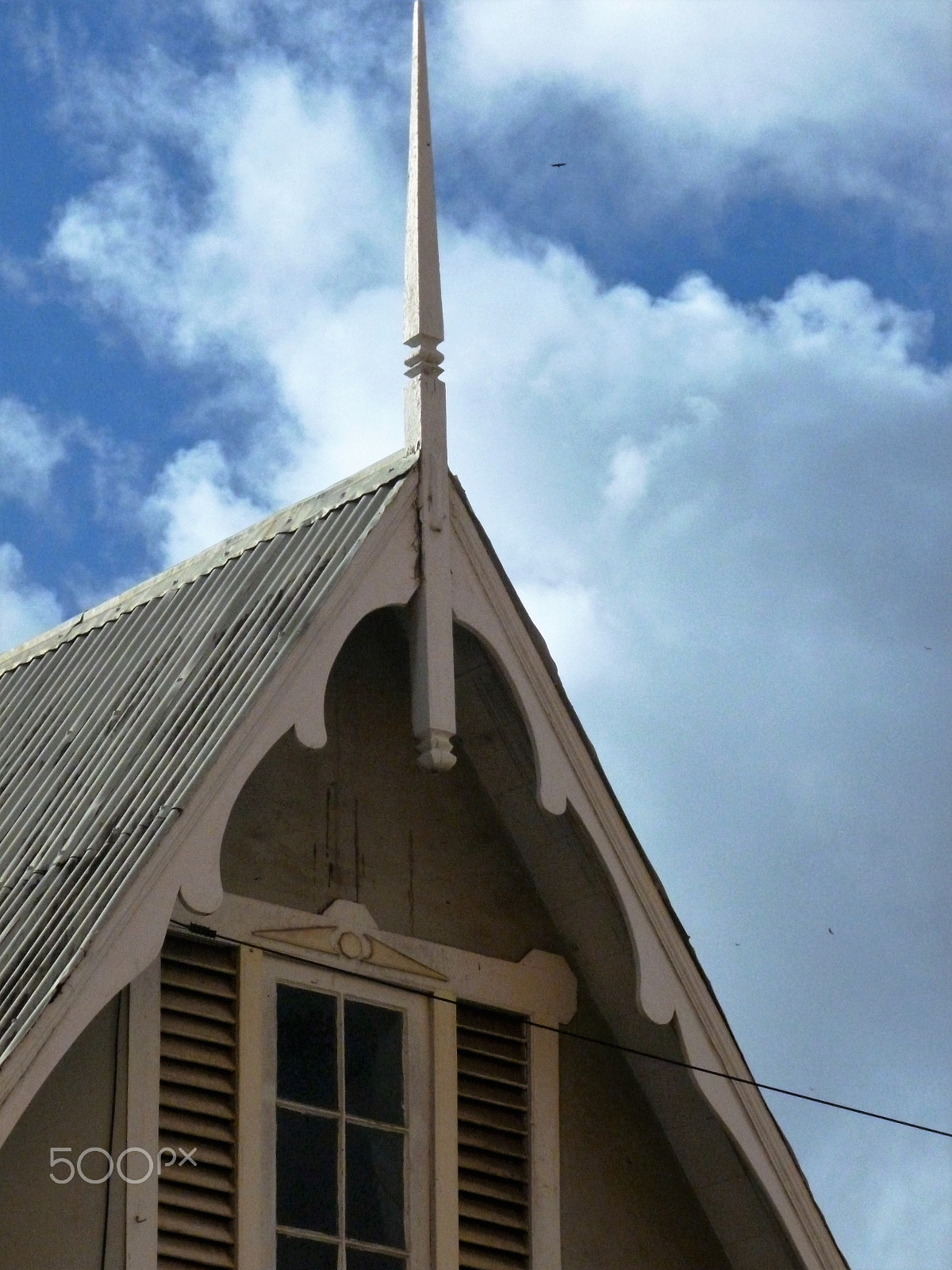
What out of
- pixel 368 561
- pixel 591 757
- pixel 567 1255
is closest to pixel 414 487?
pixel 368 561

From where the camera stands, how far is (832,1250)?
1380 cm

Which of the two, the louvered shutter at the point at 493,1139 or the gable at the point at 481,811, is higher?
the gable at the point at 481,811

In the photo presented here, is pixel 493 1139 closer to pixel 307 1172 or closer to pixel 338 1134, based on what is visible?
pixel 338 1134

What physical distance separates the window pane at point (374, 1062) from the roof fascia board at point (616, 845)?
1.13 metres

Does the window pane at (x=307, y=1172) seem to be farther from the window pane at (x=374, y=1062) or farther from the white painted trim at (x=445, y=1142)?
the white painted trim at (x=445, y=1142)

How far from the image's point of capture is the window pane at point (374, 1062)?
1276cm

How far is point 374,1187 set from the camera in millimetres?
12641

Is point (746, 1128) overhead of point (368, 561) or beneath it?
beneath

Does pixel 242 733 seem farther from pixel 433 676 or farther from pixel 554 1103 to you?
pixel 554 1103

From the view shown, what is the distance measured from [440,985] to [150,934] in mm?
2122

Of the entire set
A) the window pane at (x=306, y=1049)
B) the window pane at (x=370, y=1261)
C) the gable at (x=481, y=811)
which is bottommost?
the window pane at (x=370, y=1261)

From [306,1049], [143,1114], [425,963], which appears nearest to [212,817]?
[143,1114]

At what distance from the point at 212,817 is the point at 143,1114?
123 centimetres

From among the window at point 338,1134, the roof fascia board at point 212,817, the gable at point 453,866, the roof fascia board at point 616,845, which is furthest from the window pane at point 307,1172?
the roof fascia board at point 616,845
